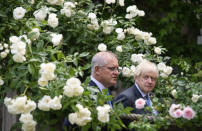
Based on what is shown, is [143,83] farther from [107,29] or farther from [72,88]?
[107,29]

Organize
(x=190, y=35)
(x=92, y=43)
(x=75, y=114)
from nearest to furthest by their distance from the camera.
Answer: (x=75, y=114)
(x=92, y=43)
(x=190, y=35)

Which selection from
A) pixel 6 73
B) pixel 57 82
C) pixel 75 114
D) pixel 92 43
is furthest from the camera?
pixel 92 43

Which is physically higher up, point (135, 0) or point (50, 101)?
point (135, 0)

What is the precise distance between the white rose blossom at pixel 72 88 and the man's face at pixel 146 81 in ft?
3.17

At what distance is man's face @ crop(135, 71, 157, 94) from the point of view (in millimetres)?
3855

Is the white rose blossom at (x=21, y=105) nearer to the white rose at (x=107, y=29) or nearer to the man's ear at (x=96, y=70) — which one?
the man's ear at (x=96, y=70)

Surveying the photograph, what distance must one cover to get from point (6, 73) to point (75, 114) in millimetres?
999

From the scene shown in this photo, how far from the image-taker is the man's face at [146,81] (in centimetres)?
386

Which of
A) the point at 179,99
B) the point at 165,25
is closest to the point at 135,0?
the point at 165,25

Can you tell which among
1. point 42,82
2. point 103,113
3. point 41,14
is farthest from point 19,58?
point 41,14

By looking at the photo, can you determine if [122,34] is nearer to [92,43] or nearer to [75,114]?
[92,43]

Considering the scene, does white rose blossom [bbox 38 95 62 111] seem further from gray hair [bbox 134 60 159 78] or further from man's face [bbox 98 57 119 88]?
gray hair [bbox 134 60 159 78]

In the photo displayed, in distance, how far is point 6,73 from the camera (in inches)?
146

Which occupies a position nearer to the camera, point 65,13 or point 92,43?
point 65,13
